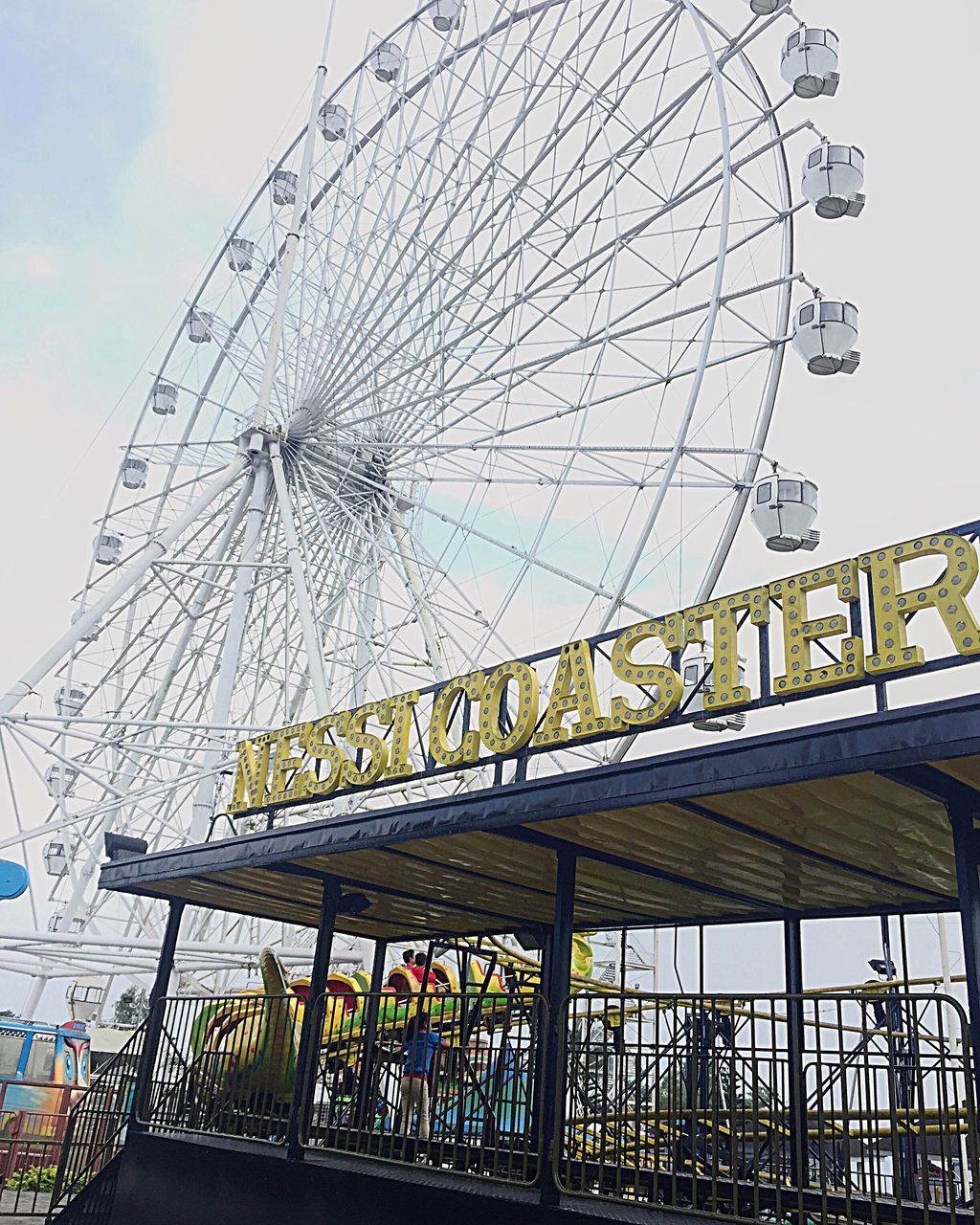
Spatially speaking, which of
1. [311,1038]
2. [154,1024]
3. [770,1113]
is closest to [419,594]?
[154,1024]

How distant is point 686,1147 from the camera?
12.7m

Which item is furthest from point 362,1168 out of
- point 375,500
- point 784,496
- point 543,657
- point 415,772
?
point 375,500

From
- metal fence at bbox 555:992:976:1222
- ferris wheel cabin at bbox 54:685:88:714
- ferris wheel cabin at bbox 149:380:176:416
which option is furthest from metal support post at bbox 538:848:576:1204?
ferris wheel cabin at bbox 149:380:176:416

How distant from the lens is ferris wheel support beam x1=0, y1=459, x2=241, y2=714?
19.4 meters

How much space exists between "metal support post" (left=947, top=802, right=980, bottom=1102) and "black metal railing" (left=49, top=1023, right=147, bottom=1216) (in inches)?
388

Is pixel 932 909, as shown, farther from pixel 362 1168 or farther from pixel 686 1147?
pixel 362 1168

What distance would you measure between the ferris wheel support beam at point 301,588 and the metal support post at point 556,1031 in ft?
32.8

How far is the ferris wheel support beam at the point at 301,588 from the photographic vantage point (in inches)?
754

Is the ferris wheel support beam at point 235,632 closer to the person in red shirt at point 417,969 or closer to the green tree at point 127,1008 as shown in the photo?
the person in red shirt at point 417,969

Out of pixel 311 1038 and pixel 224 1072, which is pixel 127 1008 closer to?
pixel 224 1072

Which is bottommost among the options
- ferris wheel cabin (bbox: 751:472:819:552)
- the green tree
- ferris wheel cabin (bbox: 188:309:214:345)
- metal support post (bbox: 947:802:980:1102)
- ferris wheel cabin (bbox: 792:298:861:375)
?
metal support post (bbox: 947:802:980:1102)

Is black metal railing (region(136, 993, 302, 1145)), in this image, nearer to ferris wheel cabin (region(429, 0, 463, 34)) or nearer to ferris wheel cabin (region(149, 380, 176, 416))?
ferris wheel cabin (region(429, 0, 463, 34))

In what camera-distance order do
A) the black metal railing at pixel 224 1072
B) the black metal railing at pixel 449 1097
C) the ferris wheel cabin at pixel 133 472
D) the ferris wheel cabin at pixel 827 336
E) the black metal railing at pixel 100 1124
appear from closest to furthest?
1. the black metal railing at pixel 449 1097
2. the black metal railing at pixel 224 1072
3. the black metal railing at pixel 100 1124
4. the ferris wheel cabin at pixel 827 336
5. the ferris wheel cabin at pixel 133 472

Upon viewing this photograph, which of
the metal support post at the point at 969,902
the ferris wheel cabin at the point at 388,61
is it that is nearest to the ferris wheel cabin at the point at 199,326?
the ferris wheel cabin at the point at 388,61
